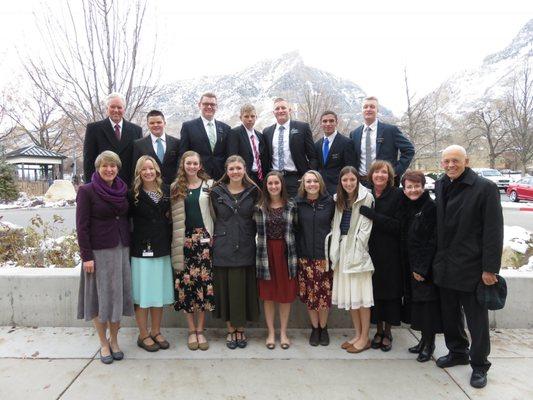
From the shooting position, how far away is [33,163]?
29.9 meters

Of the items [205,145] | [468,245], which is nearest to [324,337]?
[468,245]

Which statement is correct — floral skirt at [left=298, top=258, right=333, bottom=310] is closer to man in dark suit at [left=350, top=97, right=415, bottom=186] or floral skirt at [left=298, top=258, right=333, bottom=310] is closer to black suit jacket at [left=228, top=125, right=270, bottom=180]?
man in dark suit at [left=350, top=97, right=415, bottom=186]

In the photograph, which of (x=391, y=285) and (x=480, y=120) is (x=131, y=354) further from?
(x=480, y=120)

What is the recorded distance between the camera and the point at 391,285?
385 cm

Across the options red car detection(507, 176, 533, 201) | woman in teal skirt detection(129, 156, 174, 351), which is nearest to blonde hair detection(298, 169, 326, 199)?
woman in teal skirt detection(129, 156, 174, 351)

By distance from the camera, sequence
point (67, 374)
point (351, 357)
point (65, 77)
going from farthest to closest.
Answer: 1. point (65, 77)
2. point (351, 357)
3. point (67, 374)

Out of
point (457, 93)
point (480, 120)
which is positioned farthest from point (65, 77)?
point (457, 93)

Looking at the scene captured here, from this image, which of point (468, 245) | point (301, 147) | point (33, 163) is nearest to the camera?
point (468, 245)

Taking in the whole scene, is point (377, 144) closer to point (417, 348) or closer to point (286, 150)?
point (286, 150)

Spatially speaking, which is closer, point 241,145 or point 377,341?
point 377,341

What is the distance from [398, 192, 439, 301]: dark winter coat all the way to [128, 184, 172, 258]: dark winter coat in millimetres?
2355

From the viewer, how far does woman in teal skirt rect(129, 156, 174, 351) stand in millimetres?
3795

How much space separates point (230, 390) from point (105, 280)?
60.2 inches

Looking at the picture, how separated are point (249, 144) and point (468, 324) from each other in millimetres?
2952
